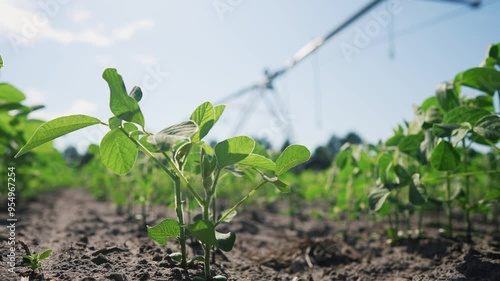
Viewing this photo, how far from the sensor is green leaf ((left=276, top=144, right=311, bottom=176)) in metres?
1.21

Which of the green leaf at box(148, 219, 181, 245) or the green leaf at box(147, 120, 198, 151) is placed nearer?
the green leaf at box(147, 120, 198, 151)

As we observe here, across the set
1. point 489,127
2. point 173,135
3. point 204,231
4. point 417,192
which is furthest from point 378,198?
point 173,135

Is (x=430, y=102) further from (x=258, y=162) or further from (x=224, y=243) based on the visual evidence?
(x=224, y=243)

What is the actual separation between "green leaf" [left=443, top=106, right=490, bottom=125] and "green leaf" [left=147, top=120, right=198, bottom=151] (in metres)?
1.17

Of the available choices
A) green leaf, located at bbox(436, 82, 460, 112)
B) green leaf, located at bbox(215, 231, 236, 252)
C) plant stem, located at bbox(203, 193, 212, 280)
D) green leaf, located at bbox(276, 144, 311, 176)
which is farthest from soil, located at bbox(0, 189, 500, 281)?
green leaf, located at bbox(436, 82, 460, 112)

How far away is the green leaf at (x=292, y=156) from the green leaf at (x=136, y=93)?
0.50 meters

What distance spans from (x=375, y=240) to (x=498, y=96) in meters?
1.62

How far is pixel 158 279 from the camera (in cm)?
136

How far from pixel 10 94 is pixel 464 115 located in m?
2.30

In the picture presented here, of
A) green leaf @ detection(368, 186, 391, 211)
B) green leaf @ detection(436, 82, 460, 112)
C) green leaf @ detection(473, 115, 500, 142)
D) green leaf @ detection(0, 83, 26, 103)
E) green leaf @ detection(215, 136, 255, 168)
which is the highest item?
green leaf @ detection(0, 83, 26, 103)

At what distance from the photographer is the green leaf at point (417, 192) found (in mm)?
1731

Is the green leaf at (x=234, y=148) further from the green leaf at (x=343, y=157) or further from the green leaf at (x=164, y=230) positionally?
the green leaf at (x=343, y=157)

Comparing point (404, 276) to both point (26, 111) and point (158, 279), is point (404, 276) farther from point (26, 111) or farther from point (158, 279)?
point (26, 111)

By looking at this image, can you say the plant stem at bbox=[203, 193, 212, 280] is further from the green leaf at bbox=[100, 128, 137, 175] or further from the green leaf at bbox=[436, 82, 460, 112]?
the green leaf at bbox=[436, 82, 460, 112]
